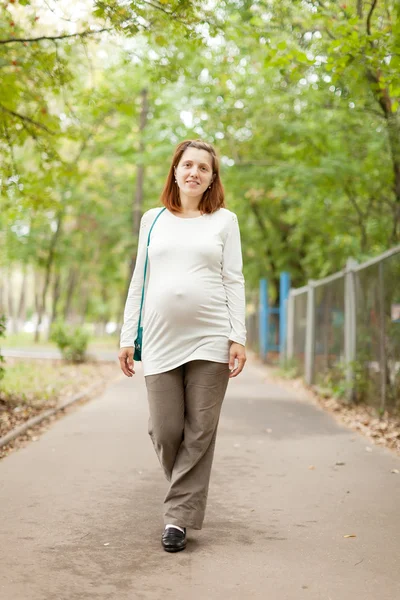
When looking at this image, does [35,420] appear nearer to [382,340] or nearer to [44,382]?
[382,340]

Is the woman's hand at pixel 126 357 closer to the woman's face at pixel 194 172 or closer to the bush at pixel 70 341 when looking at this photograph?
the woman's face at pixel 194 172

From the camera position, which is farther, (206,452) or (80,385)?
(80,385)

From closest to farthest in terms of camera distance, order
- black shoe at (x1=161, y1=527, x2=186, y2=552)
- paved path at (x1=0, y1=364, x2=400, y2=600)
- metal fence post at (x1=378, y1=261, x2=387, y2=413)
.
A: paved path at (x1=0, y1=364, x2=400, y2=600) → black shoe at (x1=161, y1=527, x2=186, y2=552) → metal fence post at (x1=378, y1=261, x2=387, y2=413)

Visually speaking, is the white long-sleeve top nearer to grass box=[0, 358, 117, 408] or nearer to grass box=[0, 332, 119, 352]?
grass box=[0, 358, 117, 408]

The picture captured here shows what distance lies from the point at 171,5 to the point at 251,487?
420 cm

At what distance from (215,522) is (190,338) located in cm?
A: 138

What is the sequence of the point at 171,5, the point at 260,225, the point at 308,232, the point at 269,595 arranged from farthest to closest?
the point at 260,225 < the point at 308,232 < the point at 171,5 < the point at 269,595

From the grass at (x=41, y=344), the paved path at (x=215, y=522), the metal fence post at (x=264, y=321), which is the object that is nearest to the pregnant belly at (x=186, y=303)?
the paved path at (x=215, y=522)

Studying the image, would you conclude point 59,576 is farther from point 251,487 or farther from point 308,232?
point 308,232

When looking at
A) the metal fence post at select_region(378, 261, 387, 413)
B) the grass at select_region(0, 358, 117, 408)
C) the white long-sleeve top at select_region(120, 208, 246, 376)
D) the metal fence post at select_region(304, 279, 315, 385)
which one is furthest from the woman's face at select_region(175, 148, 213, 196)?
the metal fence post at select_region(304, 279, 315, 385)

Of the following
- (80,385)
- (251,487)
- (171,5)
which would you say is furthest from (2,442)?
(80,385)

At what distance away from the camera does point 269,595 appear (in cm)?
343

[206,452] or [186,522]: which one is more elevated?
[206,452]

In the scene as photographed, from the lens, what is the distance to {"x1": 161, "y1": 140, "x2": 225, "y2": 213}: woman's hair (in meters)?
4.38
